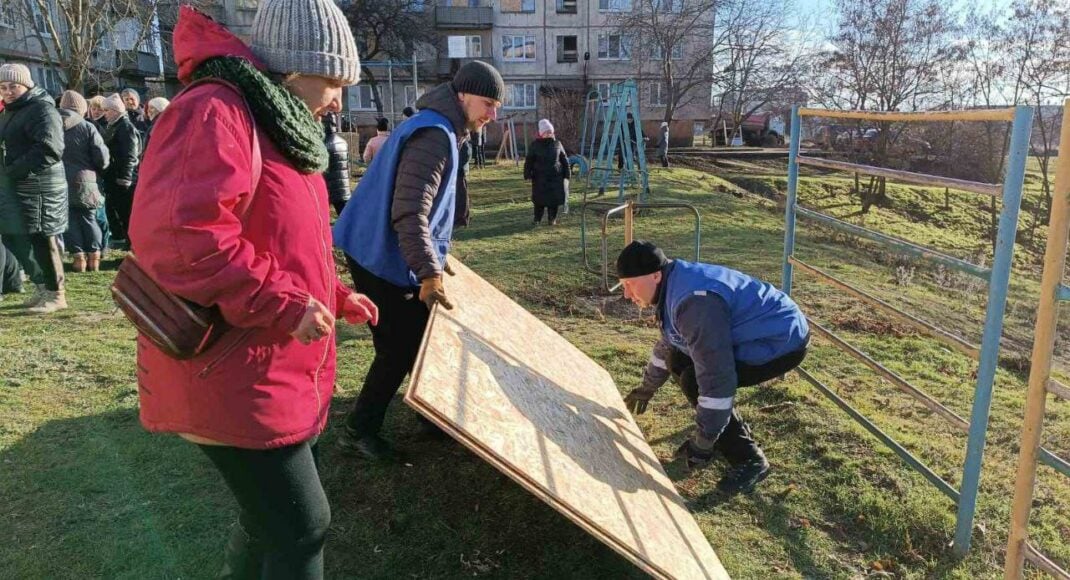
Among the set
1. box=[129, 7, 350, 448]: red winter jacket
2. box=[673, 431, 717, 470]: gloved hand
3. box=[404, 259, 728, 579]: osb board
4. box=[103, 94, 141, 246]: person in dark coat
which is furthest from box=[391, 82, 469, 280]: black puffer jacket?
box=[103, 94, 141, 246]: person in dark coat

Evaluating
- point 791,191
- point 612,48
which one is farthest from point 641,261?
point 612,48

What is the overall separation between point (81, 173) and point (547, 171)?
6.36m

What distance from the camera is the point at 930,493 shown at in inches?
132

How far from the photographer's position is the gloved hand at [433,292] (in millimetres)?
2896

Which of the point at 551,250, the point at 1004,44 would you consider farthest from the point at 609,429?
the point at 1004,44

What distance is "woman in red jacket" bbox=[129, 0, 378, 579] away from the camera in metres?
1.51

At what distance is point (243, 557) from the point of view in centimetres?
191

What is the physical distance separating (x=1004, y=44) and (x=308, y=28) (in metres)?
26.2

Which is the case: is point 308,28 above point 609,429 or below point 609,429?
above

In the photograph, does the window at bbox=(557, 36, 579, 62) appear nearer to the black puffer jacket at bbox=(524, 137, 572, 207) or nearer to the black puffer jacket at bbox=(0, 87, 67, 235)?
the black puffer jacket at bbox=(524, 137, 572, 207)

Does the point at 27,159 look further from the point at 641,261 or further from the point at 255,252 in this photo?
the point at 255,252

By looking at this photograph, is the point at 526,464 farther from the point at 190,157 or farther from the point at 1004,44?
the point at 1004,44

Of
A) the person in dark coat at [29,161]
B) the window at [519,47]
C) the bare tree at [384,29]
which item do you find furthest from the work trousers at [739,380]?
the window at [519,47]

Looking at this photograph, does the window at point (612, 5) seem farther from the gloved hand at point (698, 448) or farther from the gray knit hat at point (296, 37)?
the gray knit hat at point (296, 37)
